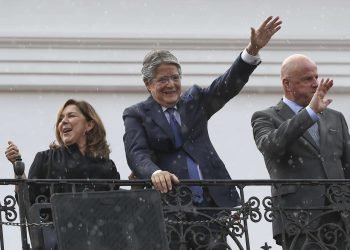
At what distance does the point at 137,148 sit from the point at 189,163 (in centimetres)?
40

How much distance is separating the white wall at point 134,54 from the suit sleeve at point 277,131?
533 centimetres

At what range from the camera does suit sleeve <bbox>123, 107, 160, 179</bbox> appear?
41.5 feet

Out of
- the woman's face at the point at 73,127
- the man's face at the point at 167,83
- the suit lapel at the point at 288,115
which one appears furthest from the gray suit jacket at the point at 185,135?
the suit lapel at the point at 288,115

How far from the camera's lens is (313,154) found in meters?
13.1

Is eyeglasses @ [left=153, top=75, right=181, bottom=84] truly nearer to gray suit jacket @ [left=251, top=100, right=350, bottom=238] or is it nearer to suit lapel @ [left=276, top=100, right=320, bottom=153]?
gray suit jacket @ [left=251, top=100, right=350, bottom=238]

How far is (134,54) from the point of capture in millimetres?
19188

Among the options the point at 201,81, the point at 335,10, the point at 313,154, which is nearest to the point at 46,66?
the point at 201,81

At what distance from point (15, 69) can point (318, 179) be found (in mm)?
6612

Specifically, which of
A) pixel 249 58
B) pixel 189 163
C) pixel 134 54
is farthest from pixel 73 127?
pixel 134 54

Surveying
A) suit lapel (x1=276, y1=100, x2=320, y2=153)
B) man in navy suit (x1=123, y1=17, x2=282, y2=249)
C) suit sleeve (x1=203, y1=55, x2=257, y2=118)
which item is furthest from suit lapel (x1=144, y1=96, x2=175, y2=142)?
suit lapel (x1=276, y1=100, x2=320, y2=153)

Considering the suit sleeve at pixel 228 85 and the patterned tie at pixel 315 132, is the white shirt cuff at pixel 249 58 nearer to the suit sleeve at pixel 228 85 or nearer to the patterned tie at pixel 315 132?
the suit sleeve at pixel 228 85

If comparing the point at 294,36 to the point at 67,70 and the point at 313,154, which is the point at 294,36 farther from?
the point at 313,154

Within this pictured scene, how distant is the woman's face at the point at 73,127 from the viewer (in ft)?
43.0

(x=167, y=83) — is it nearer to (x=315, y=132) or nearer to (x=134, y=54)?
(x=315, y=132)
